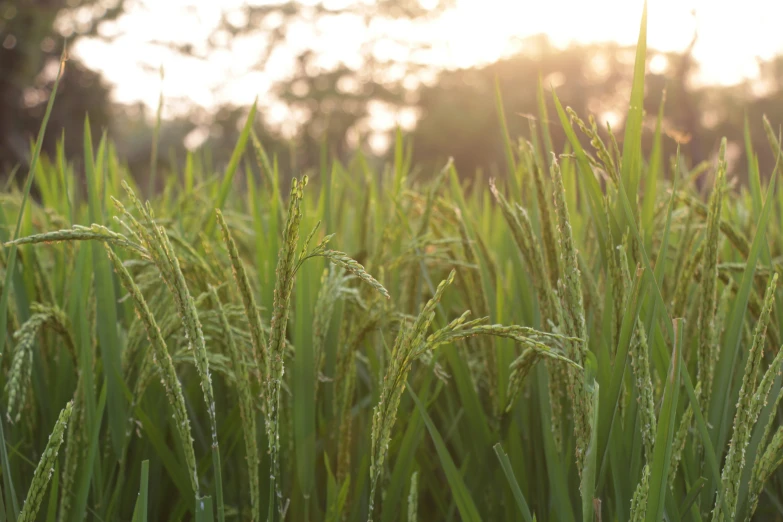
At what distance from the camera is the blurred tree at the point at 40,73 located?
754 inches

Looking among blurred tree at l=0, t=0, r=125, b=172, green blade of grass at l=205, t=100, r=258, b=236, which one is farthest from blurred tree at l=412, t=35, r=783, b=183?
green blade of grass at l=205, t=100, r=258, b=236

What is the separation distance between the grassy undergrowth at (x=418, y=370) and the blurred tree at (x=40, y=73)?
18590 mm

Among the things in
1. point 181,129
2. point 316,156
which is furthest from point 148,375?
point 181,129

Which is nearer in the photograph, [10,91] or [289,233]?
[289,233]

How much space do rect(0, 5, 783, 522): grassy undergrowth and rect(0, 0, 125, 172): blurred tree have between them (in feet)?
61.0

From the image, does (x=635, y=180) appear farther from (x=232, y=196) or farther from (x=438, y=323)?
(x=232, y=196)

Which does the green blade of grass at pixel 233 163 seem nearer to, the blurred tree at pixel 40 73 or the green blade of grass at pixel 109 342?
the green blade of grass at pixel 109 342

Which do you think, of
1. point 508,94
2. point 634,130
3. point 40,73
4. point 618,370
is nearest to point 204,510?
point 618,370

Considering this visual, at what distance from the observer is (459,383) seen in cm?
110

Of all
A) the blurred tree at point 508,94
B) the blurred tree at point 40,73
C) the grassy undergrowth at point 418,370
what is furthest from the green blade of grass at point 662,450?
the blurred tree at point 508,94

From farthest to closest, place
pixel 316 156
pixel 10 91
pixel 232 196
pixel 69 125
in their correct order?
pixel 316 156
pixel 69 125
pixel 10 91
pixel 232 196

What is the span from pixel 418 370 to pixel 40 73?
23525 millimetres

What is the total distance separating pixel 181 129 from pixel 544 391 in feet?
137

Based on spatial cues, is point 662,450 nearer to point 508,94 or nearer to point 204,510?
point 204,510
